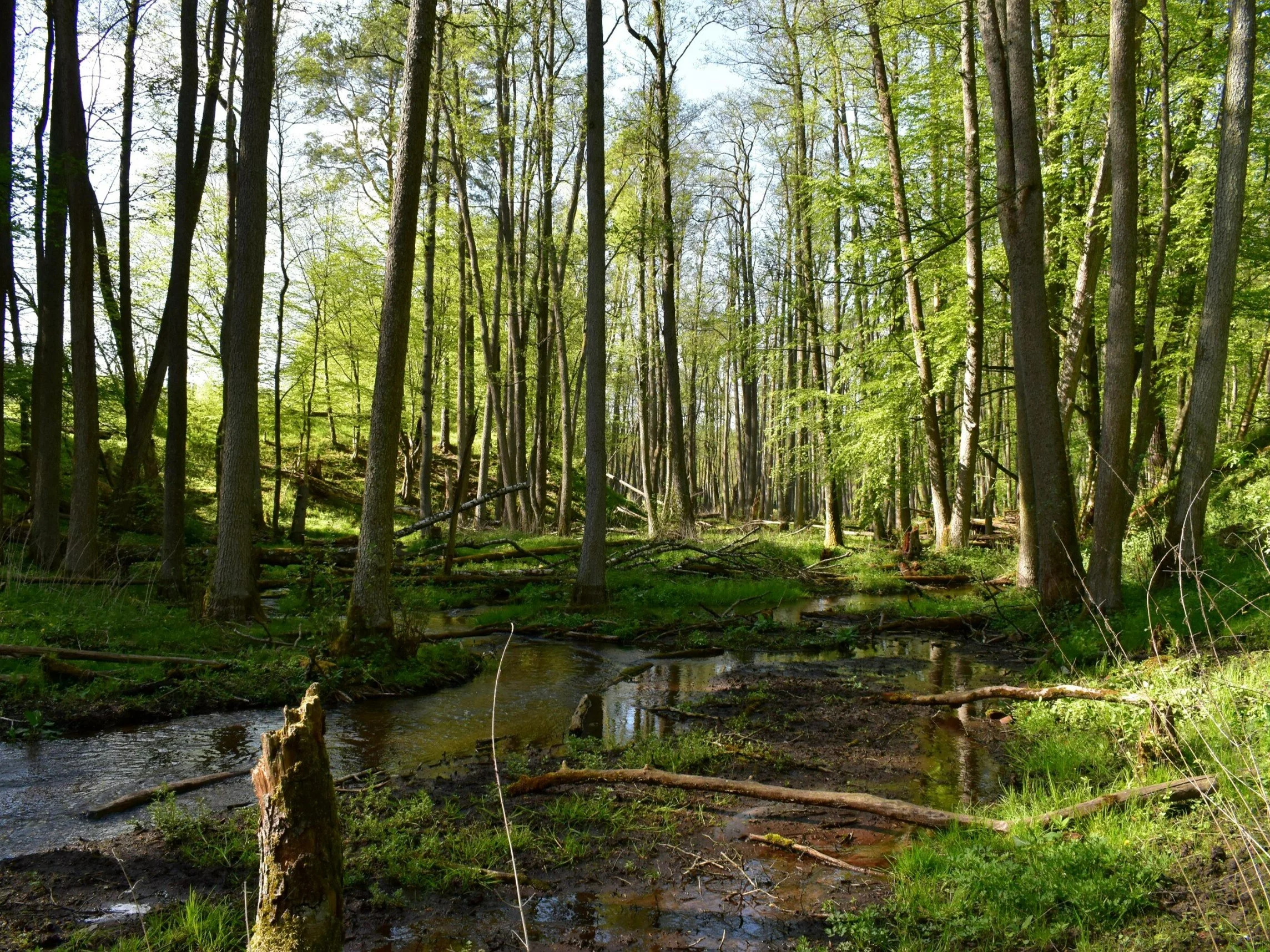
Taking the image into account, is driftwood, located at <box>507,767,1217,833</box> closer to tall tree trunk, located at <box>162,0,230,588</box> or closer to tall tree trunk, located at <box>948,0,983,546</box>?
tall tree trunk, located at <box>162,0,230,588</box>

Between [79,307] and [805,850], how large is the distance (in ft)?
43.8

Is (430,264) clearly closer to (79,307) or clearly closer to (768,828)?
(79,307)

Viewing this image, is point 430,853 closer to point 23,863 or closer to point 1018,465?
point 23,863

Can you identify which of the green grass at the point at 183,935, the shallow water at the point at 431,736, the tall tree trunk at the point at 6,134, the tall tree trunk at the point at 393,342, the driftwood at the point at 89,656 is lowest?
the shallow water at the point at 431,736

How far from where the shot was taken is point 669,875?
4.26 meters

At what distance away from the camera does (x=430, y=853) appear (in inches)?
171

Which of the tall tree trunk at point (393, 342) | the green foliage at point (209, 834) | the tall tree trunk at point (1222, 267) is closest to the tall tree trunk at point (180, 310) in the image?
the tall tree trunk at point (393, 342)

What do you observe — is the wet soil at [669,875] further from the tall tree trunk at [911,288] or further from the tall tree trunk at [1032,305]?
the tall tree trunk at [911,288]

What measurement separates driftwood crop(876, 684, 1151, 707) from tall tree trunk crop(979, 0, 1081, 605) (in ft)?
9.81

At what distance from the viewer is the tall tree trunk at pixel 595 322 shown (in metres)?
12.0

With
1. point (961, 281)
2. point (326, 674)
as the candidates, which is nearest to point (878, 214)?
point (961, 281)

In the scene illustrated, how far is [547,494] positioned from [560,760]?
28.6 meters

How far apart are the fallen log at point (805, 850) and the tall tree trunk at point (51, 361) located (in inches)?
499

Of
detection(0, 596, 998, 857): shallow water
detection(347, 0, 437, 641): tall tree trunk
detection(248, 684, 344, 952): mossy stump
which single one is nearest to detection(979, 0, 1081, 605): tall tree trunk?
detection(0, 596, 998, 857): shallow water
